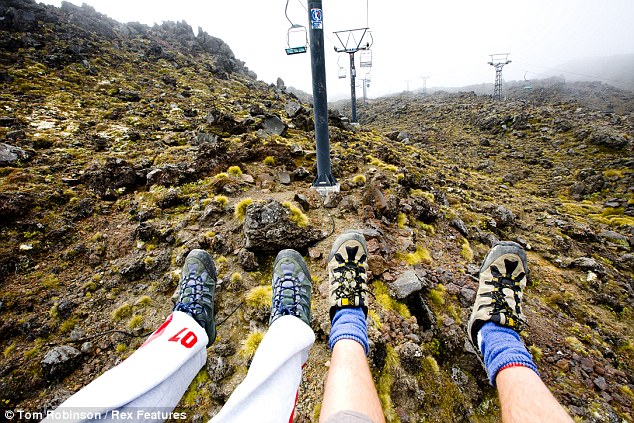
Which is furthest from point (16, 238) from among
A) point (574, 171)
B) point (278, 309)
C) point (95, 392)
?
point (574, 171)

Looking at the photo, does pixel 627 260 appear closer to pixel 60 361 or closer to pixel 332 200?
pixel 332 200

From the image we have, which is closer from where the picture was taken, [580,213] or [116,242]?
[116,242]

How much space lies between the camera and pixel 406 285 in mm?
4211

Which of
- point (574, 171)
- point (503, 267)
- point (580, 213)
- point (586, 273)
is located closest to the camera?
point (503, 267)

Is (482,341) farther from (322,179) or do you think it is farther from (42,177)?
(42,177)

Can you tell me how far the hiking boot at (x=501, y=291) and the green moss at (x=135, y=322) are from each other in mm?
4571

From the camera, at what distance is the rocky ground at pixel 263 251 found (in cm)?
338

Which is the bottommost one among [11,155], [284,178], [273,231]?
[273,231]

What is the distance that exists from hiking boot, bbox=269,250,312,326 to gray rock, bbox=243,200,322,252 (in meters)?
0.67

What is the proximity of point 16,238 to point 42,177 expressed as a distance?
2.81m

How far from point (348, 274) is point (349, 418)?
186 centimetres

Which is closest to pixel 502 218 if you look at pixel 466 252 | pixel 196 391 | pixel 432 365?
pixel 466 252

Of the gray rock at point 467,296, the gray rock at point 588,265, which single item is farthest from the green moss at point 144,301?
the gray rock at point 588,265

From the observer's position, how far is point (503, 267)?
388cm
